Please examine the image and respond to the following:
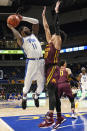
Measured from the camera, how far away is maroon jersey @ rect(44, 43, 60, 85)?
176 inches

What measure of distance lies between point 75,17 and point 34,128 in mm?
24553

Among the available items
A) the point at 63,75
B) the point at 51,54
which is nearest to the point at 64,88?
the point at 63,75

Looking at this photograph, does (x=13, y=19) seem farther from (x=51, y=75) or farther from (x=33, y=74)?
(x=51, y=75)

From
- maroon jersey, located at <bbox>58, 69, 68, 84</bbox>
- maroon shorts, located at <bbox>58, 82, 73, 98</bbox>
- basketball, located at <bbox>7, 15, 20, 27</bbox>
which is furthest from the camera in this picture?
maroon jersey, located at <bbox>58, 69, 68, 84</bbox>

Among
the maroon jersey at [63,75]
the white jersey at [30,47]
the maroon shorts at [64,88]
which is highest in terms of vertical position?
the white jersey at [30,47]

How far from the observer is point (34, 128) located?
17.1 ft

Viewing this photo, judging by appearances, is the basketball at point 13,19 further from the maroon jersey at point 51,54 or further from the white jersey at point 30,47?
the maroon jersey at point 51,54

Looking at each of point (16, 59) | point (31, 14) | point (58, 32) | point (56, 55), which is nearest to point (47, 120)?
point (56, 55)

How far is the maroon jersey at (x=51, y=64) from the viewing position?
14.7 ft

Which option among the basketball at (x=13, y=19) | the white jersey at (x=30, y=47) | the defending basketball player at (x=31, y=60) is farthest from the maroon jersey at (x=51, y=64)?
the basketball at (x=13, y=19)

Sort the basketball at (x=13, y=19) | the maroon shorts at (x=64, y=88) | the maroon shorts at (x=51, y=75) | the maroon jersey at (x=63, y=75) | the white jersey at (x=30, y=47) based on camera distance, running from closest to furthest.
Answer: the basketball at (x=13, y=19) < the white jersey at (x=30, y=47) < the maroon shorts at (x=51, y=75) < the maroon shorts at (x=64, y=88) < the maroon jersey at (x=63, y=75)

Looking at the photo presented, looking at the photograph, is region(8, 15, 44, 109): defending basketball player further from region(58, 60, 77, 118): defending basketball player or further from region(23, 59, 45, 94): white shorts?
region(58, 60, 77, 118): defending basketball player

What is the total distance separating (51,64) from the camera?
4559mm

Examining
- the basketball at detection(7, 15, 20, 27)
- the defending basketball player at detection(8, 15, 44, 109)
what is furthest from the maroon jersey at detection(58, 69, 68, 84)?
the basketball at detection(7, 15, 20, 27)
